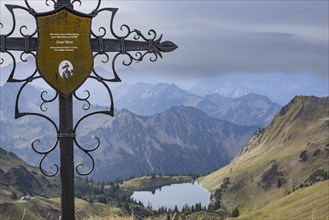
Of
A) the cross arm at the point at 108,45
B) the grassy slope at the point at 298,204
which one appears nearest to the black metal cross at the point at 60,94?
the cross arm at the point at 108,45

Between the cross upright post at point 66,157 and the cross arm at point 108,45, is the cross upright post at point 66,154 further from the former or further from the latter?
the cross arm at point 108,45

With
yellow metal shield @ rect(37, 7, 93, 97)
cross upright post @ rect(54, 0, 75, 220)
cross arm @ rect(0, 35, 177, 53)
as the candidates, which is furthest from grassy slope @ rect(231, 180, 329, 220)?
yellow metal shield @ rect(37, 7, 93, 97)

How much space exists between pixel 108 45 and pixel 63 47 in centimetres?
118

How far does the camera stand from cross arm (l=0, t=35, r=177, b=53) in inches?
412

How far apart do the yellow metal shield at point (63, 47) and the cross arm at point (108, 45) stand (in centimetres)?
40

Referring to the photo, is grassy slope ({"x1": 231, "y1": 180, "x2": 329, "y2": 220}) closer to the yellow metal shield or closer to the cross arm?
the cross arm

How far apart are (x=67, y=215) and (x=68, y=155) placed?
3.99 ft

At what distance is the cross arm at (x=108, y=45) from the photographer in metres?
10.5

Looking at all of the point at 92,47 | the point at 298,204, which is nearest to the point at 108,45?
the point at 92,47

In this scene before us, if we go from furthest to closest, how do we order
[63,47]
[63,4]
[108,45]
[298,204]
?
[298,204]
[108,45]
[63,4]
[63,47]

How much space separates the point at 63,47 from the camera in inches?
391

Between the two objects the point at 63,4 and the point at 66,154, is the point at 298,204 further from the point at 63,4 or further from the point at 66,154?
the point at 63,4

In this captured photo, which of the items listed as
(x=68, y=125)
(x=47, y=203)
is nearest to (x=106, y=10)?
(x=68, y=125)

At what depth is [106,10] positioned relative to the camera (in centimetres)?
1077
